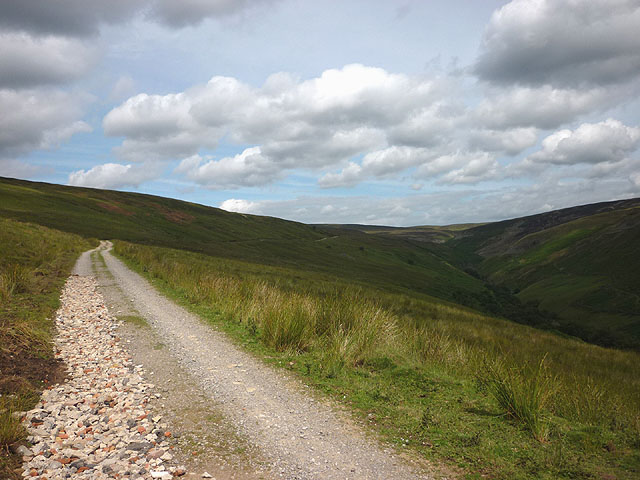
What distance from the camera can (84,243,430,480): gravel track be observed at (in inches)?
189

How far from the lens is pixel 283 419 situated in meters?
6.13

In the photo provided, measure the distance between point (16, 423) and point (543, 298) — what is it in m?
109

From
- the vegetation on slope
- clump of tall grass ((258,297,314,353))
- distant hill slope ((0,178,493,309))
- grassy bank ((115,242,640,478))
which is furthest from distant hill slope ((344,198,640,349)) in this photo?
clump of tall grass ((258,297,314,353))

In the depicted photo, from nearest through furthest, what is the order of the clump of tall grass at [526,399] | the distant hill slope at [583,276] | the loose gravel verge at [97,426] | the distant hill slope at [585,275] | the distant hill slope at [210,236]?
the loose gravel verge at [97,426]
the clump of tall grass at [526,399]
the distant hill slope at [210,236]
the distant hill slope at [583,276]
the distant hill slope at [585,275]

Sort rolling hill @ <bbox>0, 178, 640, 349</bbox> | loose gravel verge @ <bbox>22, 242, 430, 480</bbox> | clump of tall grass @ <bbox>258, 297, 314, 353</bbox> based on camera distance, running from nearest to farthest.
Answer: loose gravel verge @ <bbox>22, 242, 430, 480</bbox>
clump of tall grass @ <bbox>258, 297, 314, 353</bbox>
rolling hill @ <bbox>0, 178, 640, 349</bbox>

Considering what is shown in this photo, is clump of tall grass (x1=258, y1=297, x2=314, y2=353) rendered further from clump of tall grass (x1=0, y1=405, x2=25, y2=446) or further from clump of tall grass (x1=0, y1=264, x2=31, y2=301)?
clump of tall grass (x1=0, y1=264, x2=31, y2=301)

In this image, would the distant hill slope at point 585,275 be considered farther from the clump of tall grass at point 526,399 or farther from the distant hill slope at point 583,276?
the clump of tall grass at point 526,399

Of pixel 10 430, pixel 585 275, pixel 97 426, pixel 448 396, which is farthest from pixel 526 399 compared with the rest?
pixel 585 275

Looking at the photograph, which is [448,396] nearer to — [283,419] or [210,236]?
[283,419]

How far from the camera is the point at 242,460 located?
4926 millimetres

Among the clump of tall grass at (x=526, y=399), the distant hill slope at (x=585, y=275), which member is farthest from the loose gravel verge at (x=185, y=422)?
the distant hill slope at (x=585, y=275)

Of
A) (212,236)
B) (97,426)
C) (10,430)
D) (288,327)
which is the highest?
(212,236)

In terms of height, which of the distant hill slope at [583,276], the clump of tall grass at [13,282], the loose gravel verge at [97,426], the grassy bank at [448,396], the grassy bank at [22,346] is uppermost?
the clump of tall grass at [13,282]

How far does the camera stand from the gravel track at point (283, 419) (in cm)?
481
